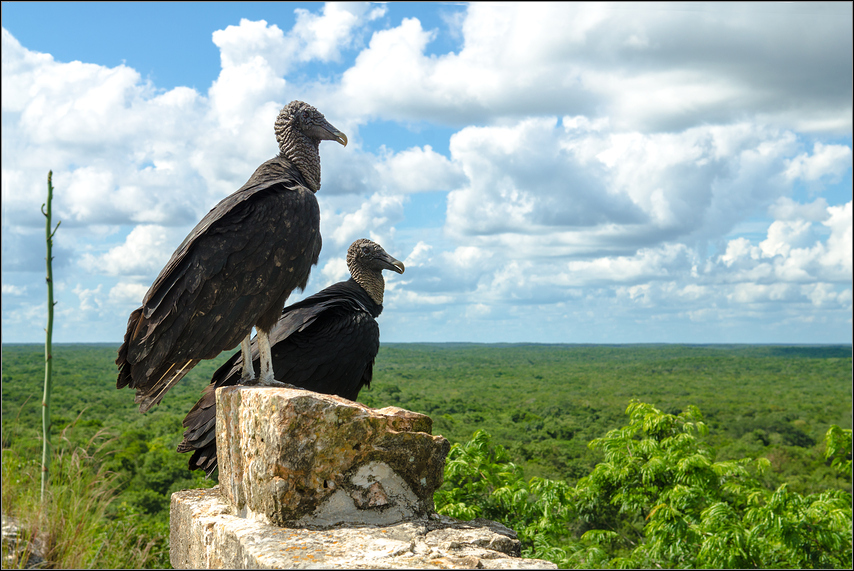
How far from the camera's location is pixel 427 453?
2.77 m

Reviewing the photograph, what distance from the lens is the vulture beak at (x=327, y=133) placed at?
138 inches

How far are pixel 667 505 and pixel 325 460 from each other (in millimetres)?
5143

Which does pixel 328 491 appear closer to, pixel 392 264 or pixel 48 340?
pixel 392 264

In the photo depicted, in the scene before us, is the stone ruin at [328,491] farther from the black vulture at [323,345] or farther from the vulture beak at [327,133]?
the vulture beak at [327,133]

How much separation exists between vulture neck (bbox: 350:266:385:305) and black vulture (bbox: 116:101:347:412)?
52.7 inches

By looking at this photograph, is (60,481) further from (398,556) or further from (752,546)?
(752,546)

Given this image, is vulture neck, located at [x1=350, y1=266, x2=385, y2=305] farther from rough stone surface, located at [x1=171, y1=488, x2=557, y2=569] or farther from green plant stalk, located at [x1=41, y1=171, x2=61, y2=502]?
green plant stalk, located at [x1=41, y1=171, x2=61, y2=502]

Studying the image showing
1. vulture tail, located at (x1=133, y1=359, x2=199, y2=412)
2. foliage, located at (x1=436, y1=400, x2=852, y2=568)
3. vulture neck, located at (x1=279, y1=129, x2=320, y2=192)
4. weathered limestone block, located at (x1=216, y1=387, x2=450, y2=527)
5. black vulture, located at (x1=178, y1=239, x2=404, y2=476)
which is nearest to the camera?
weathered limestone block, located at (x1=216, y1=387, x2=450, y2=527)

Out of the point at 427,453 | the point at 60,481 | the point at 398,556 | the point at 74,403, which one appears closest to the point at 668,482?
the point at 427,453

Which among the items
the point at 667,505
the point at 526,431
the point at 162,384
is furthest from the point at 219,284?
the point at 526,431

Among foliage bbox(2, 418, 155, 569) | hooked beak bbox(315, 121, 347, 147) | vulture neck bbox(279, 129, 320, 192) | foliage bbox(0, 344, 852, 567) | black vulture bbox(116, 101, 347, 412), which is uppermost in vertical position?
hooked beak bbox(315, 121, 347, 147)

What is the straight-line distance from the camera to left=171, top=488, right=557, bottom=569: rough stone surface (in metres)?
2.17

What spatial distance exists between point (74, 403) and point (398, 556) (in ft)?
84.4

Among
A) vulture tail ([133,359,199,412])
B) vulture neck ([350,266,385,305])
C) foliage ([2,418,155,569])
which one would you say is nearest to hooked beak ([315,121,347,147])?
vulture neck ([350,266,385,305])
